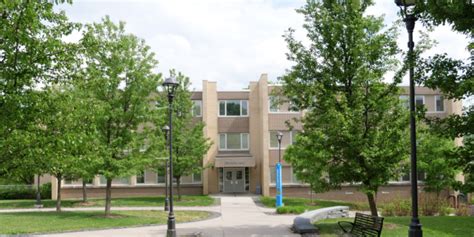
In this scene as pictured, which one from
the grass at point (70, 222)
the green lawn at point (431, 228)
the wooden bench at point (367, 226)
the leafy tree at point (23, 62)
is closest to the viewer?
the leafy tree at point (23, 62)

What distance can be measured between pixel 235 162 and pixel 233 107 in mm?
5322

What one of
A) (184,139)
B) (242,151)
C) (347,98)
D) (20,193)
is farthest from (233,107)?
(347,98)

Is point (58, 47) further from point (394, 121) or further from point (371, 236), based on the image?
point (394, 121)

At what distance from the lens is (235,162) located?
41.9 m

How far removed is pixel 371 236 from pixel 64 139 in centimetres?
821

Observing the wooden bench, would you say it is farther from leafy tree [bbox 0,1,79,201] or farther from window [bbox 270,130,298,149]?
window [bbox 270,130,298,149]

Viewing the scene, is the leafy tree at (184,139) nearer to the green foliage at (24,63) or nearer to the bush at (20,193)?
the bush at (20,193)

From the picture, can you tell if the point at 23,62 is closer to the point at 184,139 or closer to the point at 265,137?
the point at 184,139

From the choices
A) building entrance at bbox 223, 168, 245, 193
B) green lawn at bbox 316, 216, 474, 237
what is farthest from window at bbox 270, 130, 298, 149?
green lawn at bbox 316, 216, 474, 237

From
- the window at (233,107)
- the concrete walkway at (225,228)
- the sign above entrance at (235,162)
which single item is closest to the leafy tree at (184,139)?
the sign above entrance at (235,162)

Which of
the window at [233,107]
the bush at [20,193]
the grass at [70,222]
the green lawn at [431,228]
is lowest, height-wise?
the bush at [20,193]

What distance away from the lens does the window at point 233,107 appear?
44.2 meters

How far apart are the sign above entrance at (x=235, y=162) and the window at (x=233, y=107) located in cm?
432

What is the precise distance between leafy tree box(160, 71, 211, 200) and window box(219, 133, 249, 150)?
765 centimetres
